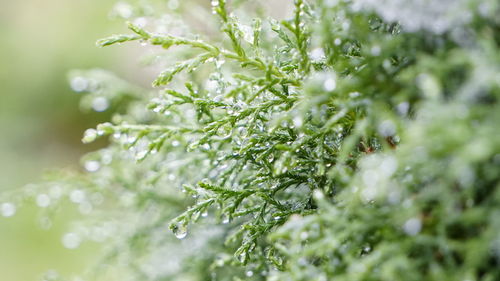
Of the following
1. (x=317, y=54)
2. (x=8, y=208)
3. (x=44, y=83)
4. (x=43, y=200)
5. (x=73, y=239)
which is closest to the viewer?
(x=317, y=54)

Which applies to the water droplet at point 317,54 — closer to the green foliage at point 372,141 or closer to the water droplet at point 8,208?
the green foliage at point 372,141

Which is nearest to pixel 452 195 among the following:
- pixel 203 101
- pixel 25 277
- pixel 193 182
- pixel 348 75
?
pixel 348 75

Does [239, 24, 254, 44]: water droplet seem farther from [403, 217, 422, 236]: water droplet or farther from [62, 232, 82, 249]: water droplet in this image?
[62, 232, 82, 249]: water droplet

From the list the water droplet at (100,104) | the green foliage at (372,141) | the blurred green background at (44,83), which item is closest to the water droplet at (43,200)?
the water droplet at (100,104)

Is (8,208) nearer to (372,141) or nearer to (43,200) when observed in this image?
(43,200)

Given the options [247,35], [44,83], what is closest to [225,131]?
[247,35]

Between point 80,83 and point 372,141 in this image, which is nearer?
Answer: point 372,141
